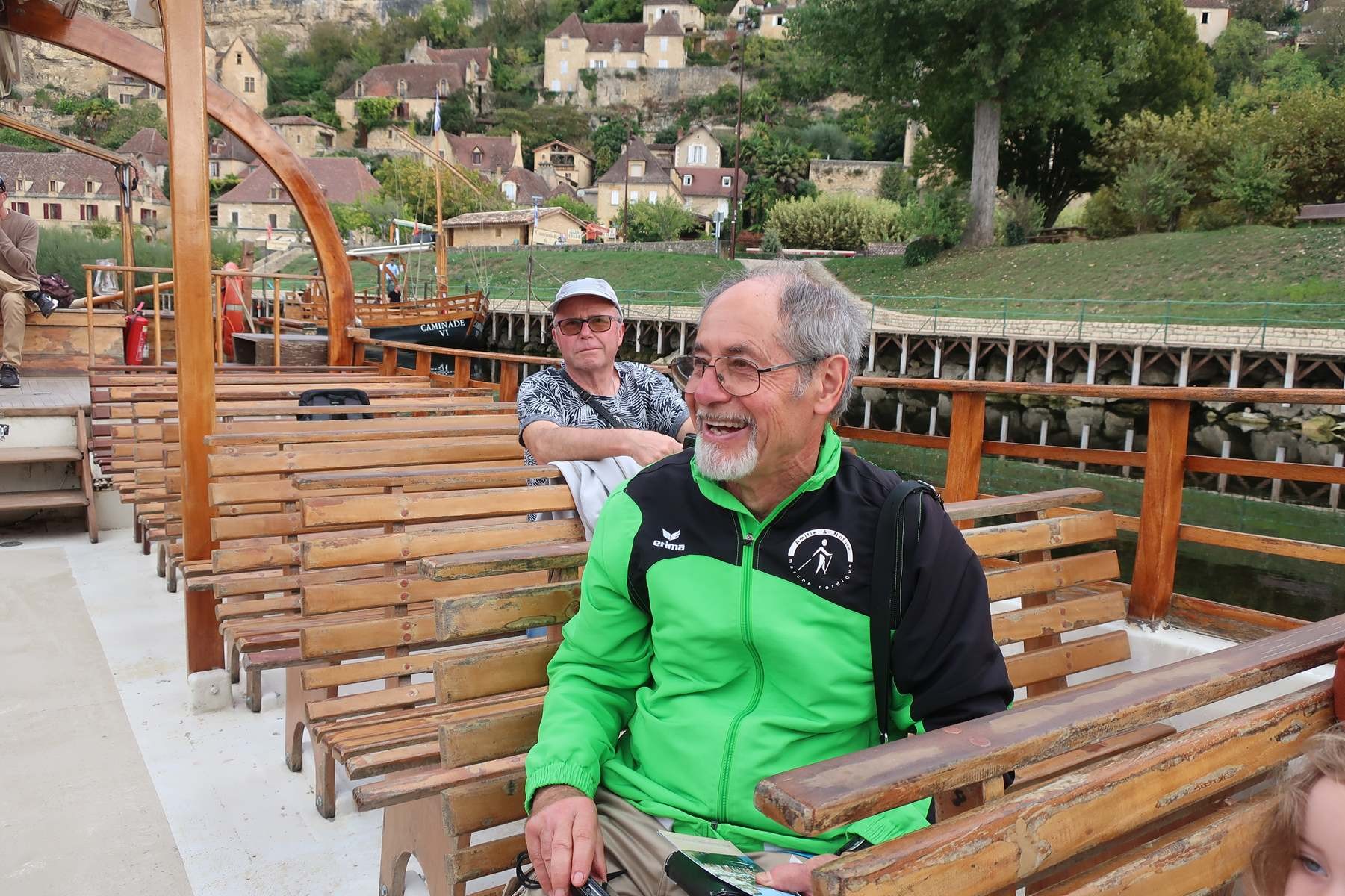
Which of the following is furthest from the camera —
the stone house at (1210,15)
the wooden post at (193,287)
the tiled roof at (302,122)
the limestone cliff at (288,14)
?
the limestone cliff at (288,14)

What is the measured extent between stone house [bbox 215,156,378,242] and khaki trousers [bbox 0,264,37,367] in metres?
66.0

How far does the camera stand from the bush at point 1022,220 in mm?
32812

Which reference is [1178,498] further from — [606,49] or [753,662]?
[606,49]

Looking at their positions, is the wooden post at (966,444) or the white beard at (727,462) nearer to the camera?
the white beard at (727,462)

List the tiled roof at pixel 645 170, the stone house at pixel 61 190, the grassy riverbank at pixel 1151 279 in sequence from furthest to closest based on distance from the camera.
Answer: the tiled roof at pixel 645 170, the stone house at pixel 61 190, the grassy riverbank at pixel 1151 279

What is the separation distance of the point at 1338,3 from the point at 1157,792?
7854 cm

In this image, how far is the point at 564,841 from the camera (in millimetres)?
1605

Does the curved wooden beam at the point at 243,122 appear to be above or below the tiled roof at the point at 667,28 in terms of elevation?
below

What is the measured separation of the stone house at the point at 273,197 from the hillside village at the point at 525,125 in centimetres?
16

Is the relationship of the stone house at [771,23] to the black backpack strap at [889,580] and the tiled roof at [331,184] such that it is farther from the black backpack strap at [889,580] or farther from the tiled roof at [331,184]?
the black backpack strap at [889,580]

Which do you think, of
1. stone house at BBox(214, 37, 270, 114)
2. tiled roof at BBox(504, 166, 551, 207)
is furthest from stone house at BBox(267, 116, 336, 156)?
tiled roof at BBox(504, 166, 551, 207)

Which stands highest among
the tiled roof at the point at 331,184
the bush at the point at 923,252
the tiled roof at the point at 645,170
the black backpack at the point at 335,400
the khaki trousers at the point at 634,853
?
the tiled roof at the point at 645,170

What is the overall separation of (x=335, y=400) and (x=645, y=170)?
74054 mm

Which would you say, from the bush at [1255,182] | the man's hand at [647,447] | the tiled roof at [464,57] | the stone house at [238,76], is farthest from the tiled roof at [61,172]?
the man's hand at [647,447]
